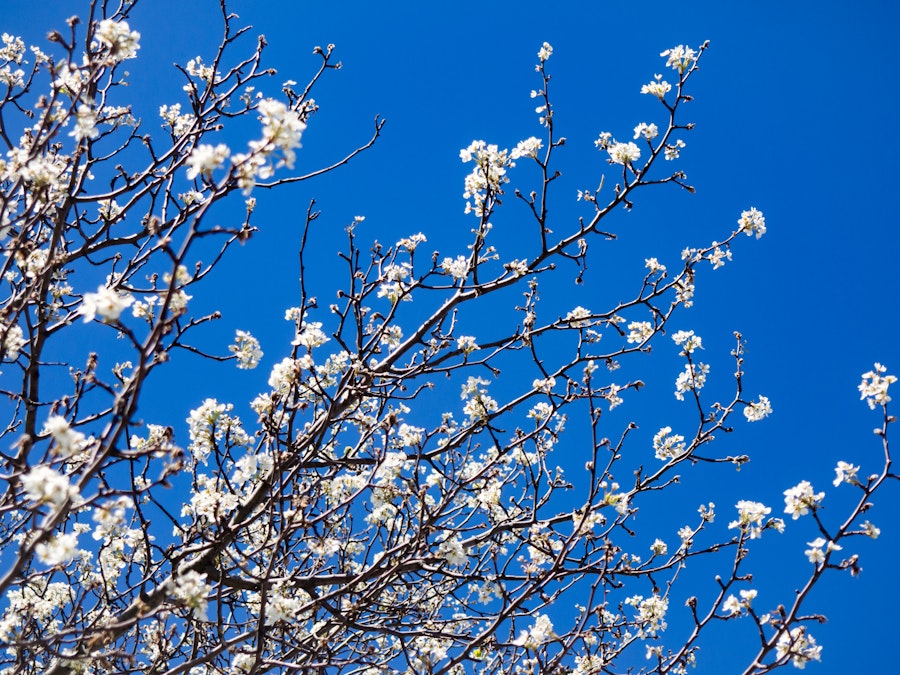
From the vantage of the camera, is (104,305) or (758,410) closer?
(104,305)

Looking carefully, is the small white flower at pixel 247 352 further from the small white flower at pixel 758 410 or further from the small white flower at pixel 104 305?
the small white flower at pixel 758 410

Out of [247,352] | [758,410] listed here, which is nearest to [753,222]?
[758,410]

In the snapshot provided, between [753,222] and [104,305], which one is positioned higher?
[753,222]

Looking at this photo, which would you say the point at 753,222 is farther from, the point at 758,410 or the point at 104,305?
the point at 104,305

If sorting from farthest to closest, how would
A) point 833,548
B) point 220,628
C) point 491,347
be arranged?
point 491,347, point 220,628, point 833,548

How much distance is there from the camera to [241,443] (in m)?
4.78

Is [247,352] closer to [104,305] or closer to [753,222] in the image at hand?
[104,305]

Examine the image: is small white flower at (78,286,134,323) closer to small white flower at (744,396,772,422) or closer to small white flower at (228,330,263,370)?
small white flower at (228,330,263,370)

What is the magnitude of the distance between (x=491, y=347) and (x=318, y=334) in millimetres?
1547

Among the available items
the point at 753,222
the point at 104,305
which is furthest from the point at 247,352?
the point at 753,222

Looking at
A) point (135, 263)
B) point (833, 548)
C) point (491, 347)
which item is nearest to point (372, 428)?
point (491, 347)

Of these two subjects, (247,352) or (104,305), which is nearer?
(104,305)

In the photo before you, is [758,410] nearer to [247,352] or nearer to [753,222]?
[753,222]

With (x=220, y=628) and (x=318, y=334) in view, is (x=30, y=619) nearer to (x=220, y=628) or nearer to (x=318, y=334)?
(x=220, y=628)
